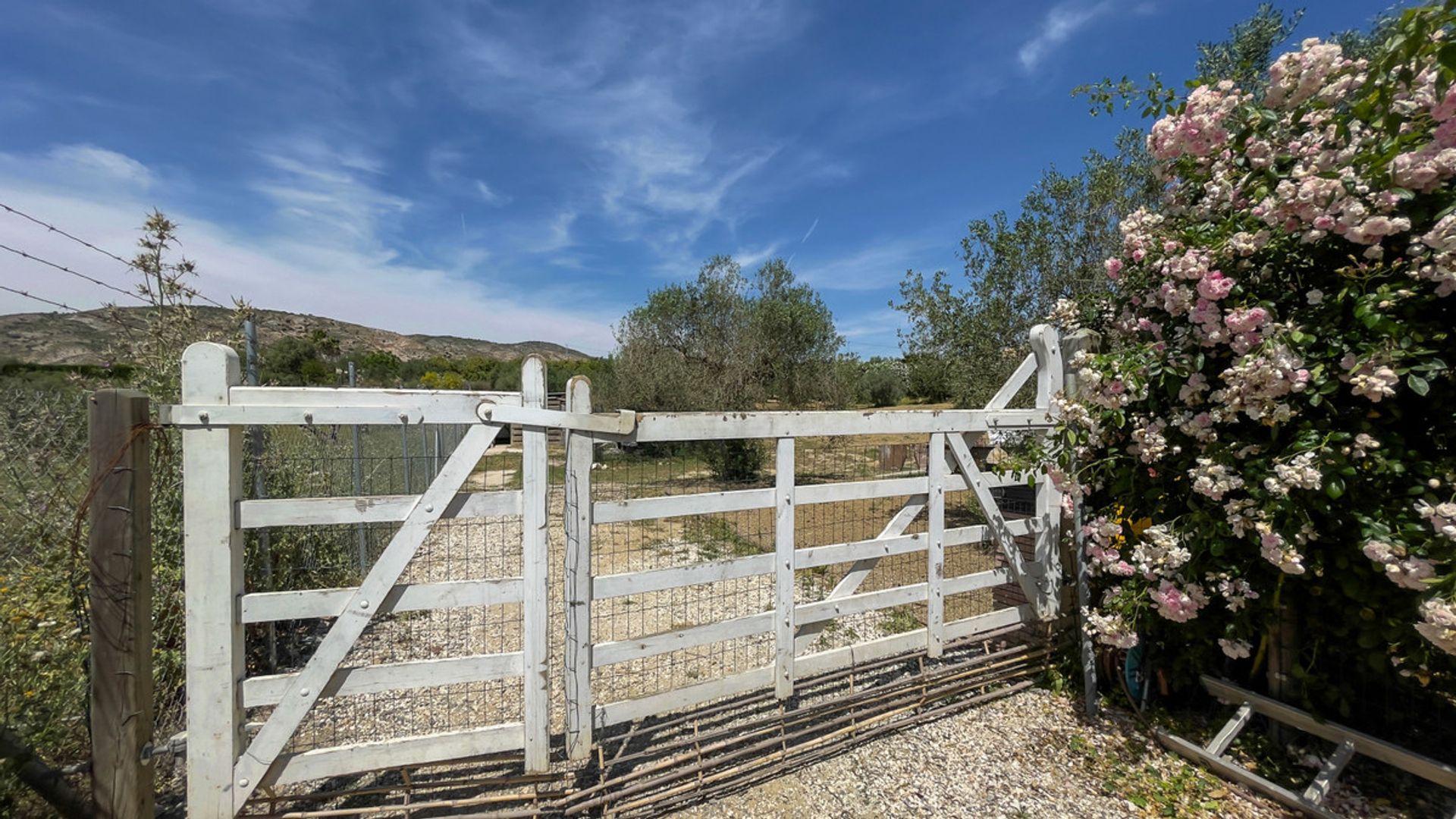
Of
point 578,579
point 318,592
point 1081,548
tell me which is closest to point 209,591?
point 318,592

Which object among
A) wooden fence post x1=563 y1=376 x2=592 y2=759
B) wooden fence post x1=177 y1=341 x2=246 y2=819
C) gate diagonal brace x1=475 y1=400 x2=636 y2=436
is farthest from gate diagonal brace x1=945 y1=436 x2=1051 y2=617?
wooden fence post x1=177 y1=341 x2=246 y2=819

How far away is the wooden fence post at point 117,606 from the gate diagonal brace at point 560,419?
1.25 m

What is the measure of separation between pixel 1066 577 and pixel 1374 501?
173 centimetres

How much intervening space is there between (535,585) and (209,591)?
1131mm

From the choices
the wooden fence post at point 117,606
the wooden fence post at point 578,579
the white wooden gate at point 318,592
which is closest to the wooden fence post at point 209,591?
the white wooden gate at point 318,592

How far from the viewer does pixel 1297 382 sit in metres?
2.40

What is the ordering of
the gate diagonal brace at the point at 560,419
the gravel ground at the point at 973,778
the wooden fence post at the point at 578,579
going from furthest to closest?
the gravel ground at the point at 973,778
the wooden fence post at the point at 578,579
the gate diagonal brace at the point at 560,419

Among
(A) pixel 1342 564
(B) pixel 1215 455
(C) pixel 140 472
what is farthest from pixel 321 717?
(A) pixel 1342 564

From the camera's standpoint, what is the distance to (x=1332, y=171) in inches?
95.3

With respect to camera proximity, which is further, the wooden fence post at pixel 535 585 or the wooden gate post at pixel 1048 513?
the wooden gate post at pixel 1048 513

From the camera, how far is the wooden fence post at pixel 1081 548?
11.4ft

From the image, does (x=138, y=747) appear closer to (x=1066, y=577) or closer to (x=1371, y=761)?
(x=1066, y=577)

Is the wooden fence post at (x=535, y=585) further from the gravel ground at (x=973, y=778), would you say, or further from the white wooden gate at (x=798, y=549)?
the gravel ground at (x=973, y=778)

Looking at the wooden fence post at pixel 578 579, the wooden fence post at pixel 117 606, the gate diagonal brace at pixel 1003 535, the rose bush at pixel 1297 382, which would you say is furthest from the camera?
the gate diagonal brace at pixel 1003 535
